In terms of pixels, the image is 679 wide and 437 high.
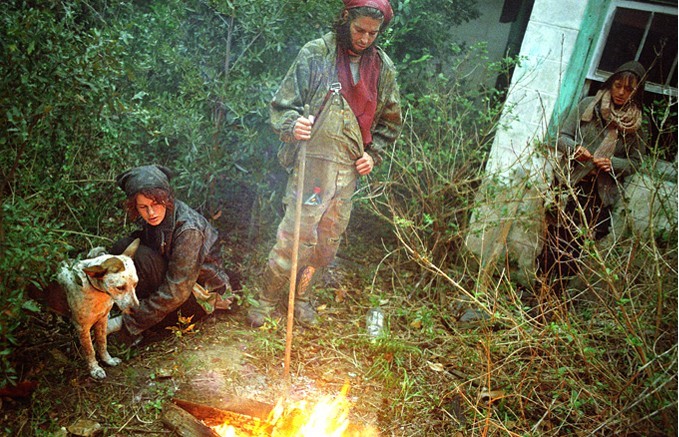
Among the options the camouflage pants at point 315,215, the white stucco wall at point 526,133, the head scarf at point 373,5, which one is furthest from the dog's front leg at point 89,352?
the white stucco wall at point 526,133

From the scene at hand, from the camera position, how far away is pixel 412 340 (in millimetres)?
4691

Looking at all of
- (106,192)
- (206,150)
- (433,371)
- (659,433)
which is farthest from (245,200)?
(659,433)

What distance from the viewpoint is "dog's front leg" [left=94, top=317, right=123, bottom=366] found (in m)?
3.42

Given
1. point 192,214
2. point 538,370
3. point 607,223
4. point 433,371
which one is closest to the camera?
point 538,370

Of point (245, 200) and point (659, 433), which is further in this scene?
point (245, 200)

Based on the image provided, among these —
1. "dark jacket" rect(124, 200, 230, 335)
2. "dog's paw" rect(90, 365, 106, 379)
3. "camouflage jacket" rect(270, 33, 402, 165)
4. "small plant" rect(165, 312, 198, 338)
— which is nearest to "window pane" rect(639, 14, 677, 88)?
"camouflage jacket" rect(270, 33, 402, 165)

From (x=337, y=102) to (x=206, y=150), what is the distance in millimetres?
1767

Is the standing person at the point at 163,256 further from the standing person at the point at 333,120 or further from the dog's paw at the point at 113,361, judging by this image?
the standing person at the point at 333,120

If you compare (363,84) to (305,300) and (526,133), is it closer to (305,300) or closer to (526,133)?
(305,300)

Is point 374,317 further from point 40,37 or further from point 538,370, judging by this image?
point 40,37

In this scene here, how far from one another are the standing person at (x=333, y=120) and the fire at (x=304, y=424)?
44.8 inches

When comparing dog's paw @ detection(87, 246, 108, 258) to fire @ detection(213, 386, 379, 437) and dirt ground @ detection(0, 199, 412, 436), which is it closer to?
dirt ground @ detection(0, 199, 412, 436)

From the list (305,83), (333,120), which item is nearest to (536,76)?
(333,120)

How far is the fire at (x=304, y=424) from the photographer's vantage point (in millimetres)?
3316
